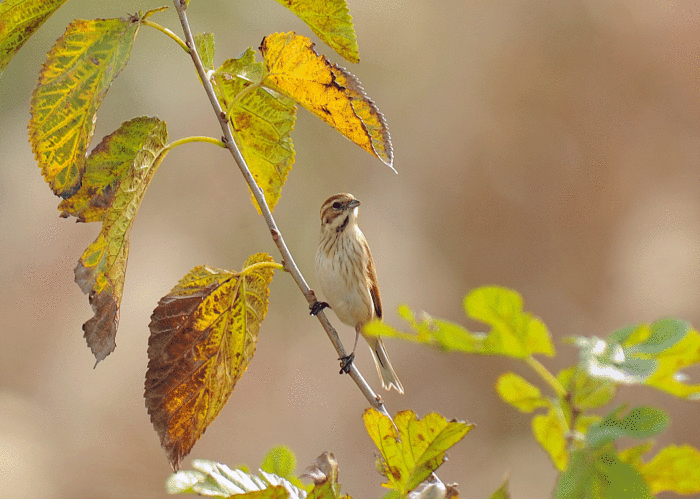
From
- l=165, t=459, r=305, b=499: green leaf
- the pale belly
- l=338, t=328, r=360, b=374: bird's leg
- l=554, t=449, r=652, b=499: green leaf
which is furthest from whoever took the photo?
the pale belly

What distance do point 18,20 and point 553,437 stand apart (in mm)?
1140

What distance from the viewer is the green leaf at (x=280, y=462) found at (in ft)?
3.80

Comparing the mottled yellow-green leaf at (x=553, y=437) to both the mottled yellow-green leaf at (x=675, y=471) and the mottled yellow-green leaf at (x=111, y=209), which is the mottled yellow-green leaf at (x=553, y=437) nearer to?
the mottled yellow-green leaf at (x=675, y=471)

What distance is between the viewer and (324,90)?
1262mm

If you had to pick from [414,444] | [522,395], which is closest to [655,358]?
[522,395]

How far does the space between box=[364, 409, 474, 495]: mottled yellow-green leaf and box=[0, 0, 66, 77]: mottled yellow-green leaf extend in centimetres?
93

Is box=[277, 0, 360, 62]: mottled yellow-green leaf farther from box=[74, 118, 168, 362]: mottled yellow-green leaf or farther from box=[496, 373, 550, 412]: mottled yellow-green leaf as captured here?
box=[496, 373, 550, 412]: mottled yellow-green leaf

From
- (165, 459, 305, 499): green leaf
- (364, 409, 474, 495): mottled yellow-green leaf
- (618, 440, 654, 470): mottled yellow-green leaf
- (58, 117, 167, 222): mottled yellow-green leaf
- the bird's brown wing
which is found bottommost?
(165, 459, 305, 499): green leaf

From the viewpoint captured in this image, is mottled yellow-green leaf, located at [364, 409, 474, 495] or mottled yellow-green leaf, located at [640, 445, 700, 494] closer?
mottled yellow-green leaf, located at [640, 445, 700, 494]

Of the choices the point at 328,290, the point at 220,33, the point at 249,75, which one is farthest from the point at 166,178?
the point at 249,75

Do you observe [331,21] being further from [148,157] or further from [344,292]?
[344,292]

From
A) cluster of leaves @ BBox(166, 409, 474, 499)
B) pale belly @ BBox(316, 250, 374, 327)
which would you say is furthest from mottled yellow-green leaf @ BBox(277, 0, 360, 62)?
pale belly @ BBox(316, 250, 374, 327)

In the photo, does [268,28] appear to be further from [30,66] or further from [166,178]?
[30,66]

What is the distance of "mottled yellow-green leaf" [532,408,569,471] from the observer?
22.9 inches
